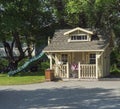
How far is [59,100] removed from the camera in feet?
72.8

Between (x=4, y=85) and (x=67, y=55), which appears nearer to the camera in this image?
(x=4, y=85)

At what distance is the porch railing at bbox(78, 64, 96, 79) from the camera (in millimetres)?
37812

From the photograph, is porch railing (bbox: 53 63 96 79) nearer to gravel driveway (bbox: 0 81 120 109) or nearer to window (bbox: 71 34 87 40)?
window (bbox: 71 34 87 40)

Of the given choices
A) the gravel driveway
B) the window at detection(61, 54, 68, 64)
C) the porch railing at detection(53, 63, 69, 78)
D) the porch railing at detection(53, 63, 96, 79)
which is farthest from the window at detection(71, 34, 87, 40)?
the gravel driveway

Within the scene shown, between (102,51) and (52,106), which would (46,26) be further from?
(52,106)

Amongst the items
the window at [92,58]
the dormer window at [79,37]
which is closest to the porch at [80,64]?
the window at [92,58]

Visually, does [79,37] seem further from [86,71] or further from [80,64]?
[86,71]

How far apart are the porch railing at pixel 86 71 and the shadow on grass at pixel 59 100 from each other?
10581mm

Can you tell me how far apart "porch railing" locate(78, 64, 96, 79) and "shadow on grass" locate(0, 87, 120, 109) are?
10581 millimetres

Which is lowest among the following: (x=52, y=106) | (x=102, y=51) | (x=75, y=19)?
(x=52, y=106)

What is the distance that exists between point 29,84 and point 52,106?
44.3 ft

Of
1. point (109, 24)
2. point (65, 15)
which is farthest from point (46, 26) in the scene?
point (109, 24)

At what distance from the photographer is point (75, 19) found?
4938cm

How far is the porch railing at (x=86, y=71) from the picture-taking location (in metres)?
37.8
